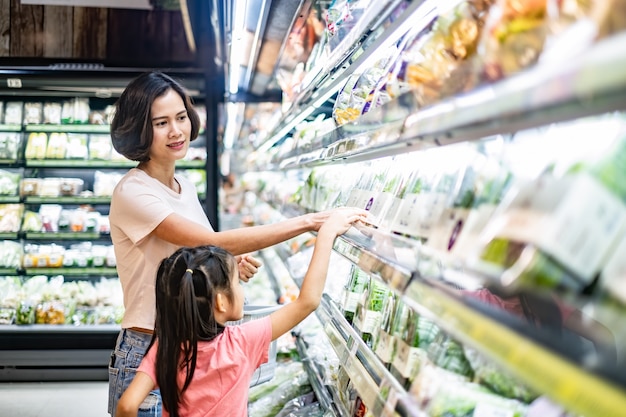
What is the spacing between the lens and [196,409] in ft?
6.51

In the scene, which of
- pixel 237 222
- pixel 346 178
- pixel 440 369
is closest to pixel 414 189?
pixel 440 369

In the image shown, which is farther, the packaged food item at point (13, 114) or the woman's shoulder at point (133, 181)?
the packaged food item at point (13, 114)

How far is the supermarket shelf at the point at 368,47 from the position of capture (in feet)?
5.61

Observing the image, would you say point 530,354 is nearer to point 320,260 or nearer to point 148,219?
point 320,260

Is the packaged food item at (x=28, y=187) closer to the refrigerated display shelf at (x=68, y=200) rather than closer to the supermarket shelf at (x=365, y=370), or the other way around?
the refrigerated display shelf at (x=68, y=200)

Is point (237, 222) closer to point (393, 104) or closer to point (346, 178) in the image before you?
point (346, 178)

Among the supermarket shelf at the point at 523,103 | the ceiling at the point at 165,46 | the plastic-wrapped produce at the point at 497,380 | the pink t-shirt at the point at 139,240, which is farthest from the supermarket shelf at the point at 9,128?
the plastic-wrapped produce at the point at 497,380

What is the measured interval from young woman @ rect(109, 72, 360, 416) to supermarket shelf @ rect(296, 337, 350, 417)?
493 mm

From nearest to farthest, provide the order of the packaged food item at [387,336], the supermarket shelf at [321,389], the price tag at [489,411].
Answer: the price tag at [489,411]
the packaged food item at [387,336]
the supermarket shelf at [321,389]

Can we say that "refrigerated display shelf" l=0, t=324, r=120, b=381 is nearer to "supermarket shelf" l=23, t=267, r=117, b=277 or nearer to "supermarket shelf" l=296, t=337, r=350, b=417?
"supermarket shelf" l=23, t=267, r=117, b=277

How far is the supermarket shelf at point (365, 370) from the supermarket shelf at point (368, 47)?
0.76m

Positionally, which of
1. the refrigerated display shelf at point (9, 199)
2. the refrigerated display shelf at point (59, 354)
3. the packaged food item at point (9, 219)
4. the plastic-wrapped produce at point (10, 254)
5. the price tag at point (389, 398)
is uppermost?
the price tag at point (389, 398)

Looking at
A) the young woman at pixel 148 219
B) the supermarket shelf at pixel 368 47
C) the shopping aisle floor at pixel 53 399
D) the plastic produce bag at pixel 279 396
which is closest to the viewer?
the supermarket shelf at pixel 368 47

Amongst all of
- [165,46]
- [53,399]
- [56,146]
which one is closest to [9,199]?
[56,146]
